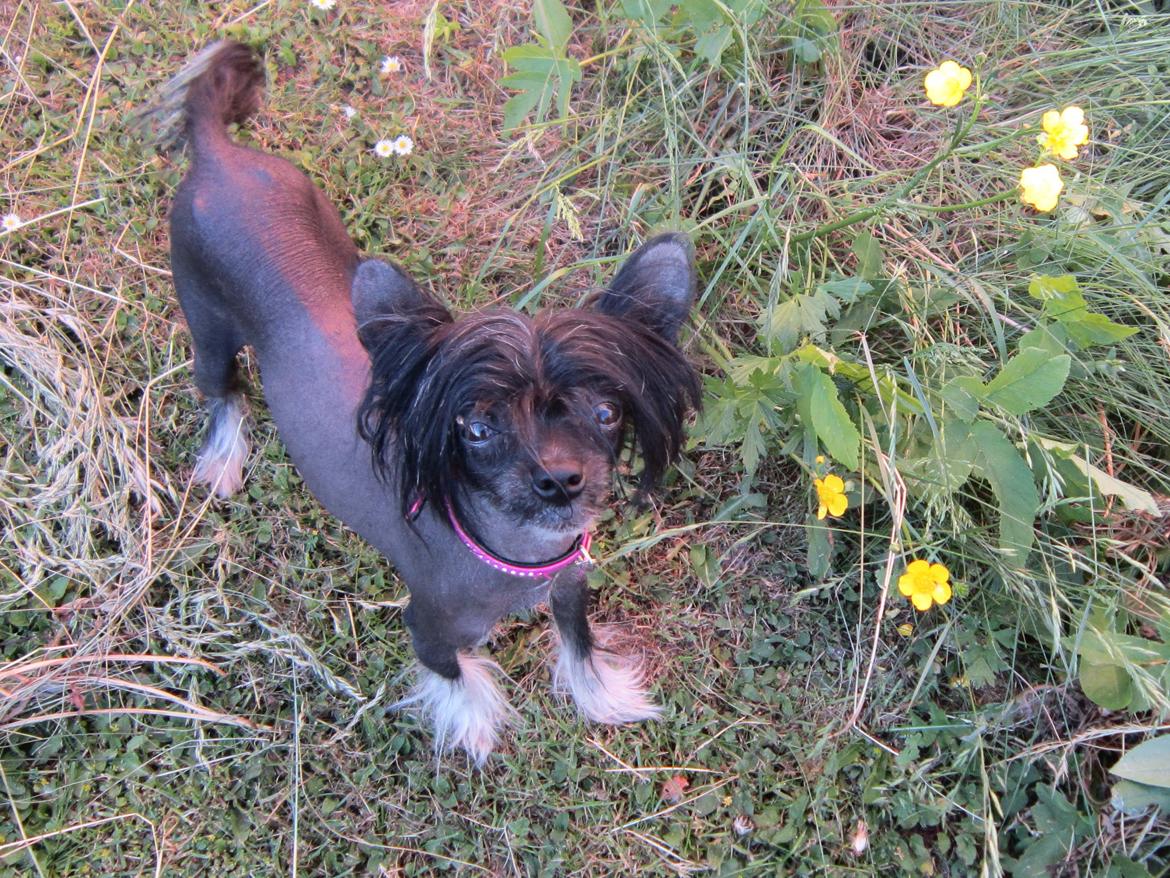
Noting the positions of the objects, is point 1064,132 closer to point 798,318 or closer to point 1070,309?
point 1070,309

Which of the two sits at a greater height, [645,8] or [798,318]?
[645,8]

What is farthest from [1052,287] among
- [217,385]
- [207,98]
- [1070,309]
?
[217,385]

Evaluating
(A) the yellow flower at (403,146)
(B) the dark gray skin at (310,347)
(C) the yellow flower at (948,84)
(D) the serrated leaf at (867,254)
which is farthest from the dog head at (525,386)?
(A) the yellow flower at (403,146)

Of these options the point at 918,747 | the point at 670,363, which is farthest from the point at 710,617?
the point at 670,363

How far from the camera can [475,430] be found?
196 cm

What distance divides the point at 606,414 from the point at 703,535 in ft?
4.30

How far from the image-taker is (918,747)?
282 cm

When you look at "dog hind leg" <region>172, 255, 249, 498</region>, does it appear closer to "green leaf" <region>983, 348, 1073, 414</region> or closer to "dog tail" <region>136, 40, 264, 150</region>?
"dog tail" <region>136, 40, 264, 150</region>

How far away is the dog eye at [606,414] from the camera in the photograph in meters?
1.98

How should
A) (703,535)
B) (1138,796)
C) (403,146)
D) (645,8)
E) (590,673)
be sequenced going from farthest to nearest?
(403,146) < (703,535) < (590,673) < (645,8) < (1138,796)

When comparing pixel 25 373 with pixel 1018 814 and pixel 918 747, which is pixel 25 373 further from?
pixel 1018 814

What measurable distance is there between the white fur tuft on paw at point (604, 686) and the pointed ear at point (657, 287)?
136 cm

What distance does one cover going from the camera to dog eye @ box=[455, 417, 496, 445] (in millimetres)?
1953

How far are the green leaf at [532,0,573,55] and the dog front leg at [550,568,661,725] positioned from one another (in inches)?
66.9
